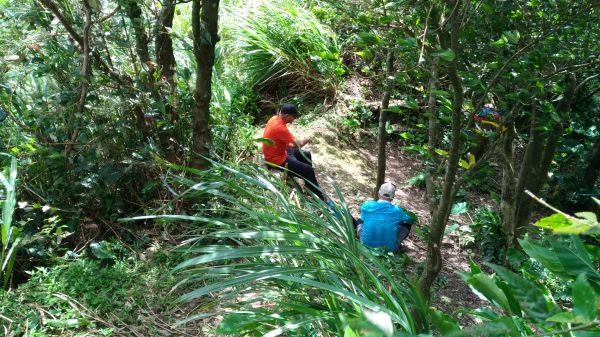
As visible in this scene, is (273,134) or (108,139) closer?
(108,139)

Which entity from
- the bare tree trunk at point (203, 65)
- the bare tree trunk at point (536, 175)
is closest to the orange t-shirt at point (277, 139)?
the bare tree trunk at point (203, 65)

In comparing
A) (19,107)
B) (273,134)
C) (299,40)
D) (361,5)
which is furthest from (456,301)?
(299,40)

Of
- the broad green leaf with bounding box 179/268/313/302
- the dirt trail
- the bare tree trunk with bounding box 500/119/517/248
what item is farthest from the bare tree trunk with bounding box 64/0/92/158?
the bare tree trunk with bounding box 500/119/517/248

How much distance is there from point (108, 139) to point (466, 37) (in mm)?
2667

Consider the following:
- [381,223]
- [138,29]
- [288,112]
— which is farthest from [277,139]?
[138,29]

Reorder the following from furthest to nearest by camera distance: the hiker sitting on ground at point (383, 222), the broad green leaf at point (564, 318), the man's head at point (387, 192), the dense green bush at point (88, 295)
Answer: the man's head at point (387, 192) < the hiker sitting on ground at point (383, 222) < the dense green bush at point (88, 295) < the broad green leaf at point (564, 318)

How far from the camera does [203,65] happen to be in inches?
159

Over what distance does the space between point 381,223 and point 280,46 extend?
358cm

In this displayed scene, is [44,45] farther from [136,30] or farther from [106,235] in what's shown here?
[106,235]

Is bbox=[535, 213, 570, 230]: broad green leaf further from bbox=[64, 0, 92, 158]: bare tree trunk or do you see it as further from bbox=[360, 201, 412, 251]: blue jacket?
bbox=[360, 201, 412, 251]: blue jacket

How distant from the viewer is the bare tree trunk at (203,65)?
152 inches

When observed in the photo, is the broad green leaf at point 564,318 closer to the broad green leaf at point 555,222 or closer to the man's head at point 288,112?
the broad green leaf at point 555,222

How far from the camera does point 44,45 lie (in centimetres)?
381

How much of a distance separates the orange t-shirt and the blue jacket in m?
0.99
